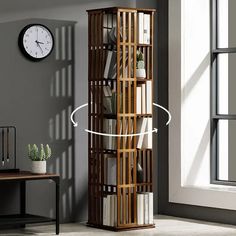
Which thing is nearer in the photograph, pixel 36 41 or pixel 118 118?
pixel 118 118

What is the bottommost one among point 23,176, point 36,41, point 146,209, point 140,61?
point 146,209

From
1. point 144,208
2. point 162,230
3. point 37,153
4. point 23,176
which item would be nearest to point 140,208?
point 144,208

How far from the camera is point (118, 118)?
24.1 feet

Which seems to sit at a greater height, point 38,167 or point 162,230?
point 38,167

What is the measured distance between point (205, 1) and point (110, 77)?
1.71m

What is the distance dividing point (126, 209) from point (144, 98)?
1169 millimetres

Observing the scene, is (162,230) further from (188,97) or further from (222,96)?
(222,96)

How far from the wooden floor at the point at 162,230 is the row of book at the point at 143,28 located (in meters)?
1.96

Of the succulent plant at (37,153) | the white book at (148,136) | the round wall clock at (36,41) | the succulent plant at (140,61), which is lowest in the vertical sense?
the succulent plant at (37,153)

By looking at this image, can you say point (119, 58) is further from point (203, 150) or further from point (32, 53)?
point (203, 150)

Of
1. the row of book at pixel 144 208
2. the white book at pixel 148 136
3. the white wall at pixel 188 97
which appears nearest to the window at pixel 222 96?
the white wall at pixel 188 97

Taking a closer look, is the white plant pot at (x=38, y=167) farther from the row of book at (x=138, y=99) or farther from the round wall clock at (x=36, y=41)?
the round wall clock at (x=36, y=41)

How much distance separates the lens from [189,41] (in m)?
8.30

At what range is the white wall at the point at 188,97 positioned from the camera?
27.1ft
